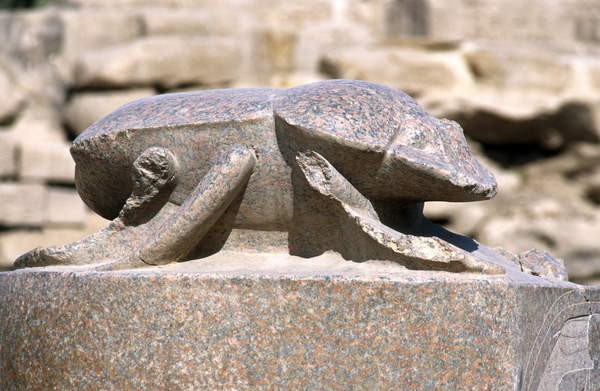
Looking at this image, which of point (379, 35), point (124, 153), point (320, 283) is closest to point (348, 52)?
point (379, 35)

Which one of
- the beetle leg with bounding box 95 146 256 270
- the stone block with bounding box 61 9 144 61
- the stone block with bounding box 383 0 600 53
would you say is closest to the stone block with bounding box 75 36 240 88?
the stone block with bounding box 61 9 144 61

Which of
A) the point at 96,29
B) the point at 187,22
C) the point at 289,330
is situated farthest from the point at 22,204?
the point at 289,330

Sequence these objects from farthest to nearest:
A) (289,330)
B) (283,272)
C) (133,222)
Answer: (133,222) < (283,272) < (289,330)

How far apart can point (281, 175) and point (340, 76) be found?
11.7 ft

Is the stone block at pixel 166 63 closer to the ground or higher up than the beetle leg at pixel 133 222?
closer to the ground

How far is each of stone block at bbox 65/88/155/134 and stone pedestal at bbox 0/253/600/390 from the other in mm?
3642

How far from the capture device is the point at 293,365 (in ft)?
8.38

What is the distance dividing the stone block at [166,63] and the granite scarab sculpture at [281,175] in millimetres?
3254

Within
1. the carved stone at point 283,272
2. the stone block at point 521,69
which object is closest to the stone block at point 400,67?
the stone block at point 521,69

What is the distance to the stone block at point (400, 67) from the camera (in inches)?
250

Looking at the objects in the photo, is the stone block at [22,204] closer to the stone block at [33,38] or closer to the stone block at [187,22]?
the stone block at [33,38]

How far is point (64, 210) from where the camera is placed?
655 cm

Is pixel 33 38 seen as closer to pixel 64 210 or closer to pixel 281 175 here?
pixel 64 210

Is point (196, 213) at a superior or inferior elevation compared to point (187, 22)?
superior
